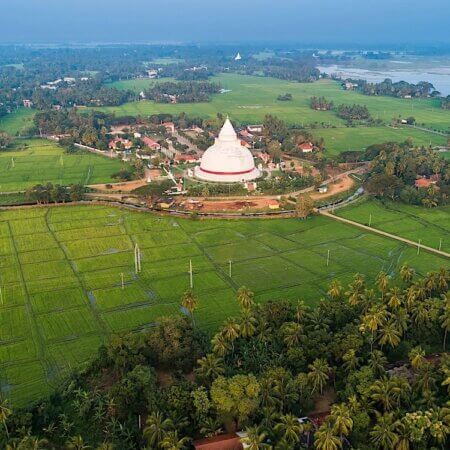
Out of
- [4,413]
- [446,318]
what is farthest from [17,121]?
[446,318]

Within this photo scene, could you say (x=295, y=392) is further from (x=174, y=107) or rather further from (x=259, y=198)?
(x=174, y=107)

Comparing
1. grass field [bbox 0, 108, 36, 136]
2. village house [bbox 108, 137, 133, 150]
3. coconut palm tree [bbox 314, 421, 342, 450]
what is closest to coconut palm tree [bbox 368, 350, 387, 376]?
coconut palm tree [bbox 314, 421, 342, 450]

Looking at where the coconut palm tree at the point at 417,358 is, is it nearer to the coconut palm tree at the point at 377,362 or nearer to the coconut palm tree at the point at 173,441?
the coconut palm tree at the point at 377,362

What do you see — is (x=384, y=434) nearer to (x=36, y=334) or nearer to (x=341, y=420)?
(x=341, y=420)

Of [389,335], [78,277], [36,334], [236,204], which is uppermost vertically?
[389,335]

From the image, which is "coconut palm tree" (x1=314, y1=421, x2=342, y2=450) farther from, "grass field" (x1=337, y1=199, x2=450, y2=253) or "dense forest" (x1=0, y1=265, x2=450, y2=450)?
"grass field" (x1=337, y1=199, x2=450, y2=253)

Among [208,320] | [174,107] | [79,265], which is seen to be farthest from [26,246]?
[174,107]

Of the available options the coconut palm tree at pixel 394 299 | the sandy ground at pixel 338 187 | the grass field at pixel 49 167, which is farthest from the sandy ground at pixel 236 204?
the coconut palm tree at pixel 394 299
